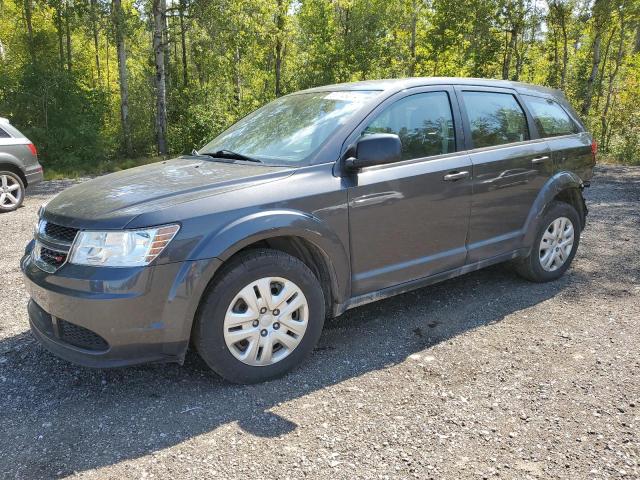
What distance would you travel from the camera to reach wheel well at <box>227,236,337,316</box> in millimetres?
3250

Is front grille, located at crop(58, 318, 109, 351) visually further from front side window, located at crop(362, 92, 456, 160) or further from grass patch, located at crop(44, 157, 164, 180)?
grass patch, located at crop(44, 157, 164, 180)

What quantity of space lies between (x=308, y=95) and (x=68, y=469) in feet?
9.98

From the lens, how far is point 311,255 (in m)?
3.34

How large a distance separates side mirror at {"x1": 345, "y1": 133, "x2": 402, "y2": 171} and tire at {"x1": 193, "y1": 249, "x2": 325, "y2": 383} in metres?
0.74

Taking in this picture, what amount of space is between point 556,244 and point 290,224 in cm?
300

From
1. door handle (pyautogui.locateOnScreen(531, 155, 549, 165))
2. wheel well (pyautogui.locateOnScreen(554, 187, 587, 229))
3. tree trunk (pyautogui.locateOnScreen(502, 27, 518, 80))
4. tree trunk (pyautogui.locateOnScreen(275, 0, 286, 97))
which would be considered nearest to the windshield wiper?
door handle (pyautogui.locateOnScreen(531, 155, 549, 165))

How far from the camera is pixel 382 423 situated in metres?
2.80

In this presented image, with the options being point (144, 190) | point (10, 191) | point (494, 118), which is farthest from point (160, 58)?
point (144, 190)

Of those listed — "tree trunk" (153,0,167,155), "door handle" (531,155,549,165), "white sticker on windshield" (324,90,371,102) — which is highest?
"tree trunk" (153,0,167,155)

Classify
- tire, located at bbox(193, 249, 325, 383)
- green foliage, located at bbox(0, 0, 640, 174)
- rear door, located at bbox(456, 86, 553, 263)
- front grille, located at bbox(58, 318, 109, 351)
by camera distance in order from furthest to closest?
green foliage, located at bbox(0, 0, 640, 174), rear door, located at bbox(456, 86, 553, 263), tire, located at bbox(193, 249, 325, 383), front grille, located at bbox(58, 318, 109, 351)

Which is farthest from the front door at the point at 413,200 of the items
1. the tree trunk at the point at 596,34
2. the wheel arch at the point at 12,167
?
the tree trunk at the point at 596,34

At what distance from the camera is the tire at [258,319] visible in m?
2.92

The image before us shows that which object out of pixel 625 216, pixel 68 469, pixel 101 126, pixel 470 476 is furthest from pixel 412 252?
pixel 101 126

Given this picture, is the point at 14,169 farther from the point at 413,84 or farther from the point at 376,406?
the point at 376,406
